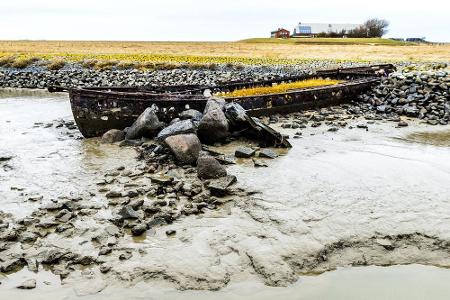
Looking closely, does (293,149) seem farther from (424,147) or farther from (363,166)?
(424,147)

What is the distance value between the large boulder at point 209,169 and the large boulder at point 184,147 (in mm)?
742

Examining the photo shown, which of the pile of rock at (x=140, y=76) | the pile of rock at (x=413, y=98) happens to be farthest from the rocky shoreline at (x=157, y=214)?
the pile of rock at (x=140, y=76)

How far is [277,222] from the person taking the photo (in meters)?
5.78

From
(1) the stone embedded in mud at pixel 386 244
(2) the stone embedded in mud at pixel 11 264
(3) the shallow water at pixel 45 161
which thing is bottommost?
(2) the stone embedded in mud at pixel 11 264

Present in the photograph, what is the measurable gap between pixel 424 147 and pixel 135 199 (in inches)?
277

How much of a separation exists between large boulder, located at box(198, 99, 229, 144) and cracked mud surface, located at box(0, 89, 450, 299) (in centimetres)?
49

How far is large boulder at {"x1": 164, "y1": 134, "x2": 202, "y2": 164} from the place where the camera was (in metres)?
8.23

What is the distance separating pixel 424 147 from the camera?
991cm

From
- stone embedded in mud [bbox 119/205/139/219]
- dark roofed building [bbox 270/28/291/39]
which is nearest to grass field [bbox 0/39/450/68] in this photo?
stone embedded in mud [bbox 119/205/139/219]

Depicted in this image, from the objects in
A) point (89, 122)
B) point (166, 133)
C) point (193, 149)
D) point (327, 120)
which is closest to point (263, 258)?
point (193, 149)

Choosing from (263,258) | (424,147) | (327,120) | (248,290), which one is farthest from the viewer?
(327,120)

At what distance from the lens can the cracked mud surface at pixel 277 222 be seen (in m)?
4.62

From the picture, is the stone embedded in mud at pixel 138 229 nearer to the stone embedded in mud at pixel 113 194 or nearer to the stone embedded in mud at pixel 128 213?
the stone embedded in mud at pixel 128 213

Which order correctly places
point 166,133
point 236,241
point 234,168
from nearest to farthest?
1. point 236,241
2. point 234,168
3. point 166,133
